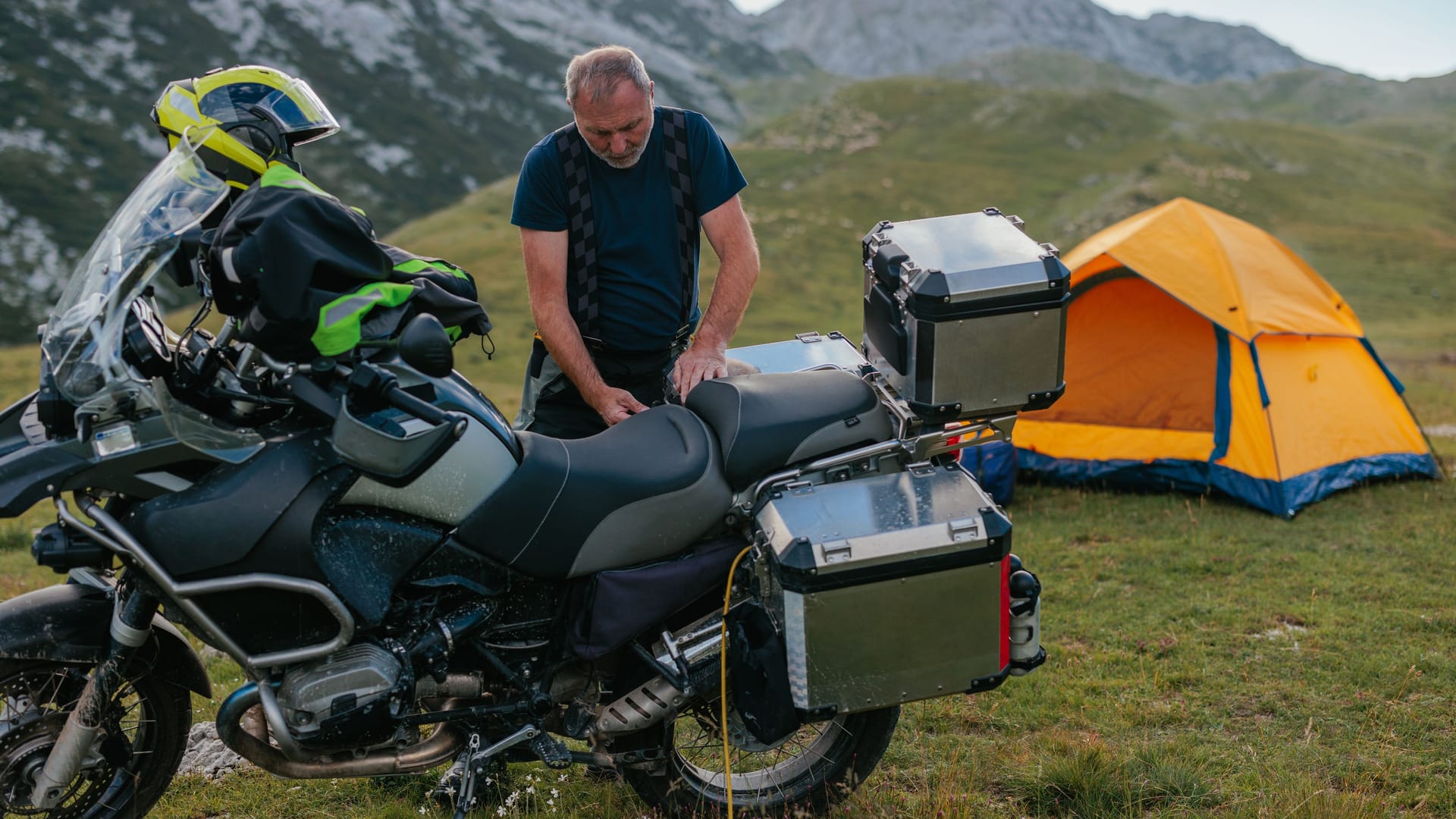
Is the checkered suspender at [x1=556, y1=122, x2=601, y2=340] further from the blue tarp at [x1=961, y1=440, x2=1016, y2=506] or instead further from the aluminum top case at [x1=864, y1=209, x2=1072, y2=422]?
the blue tarp at [x1=961, y1=440, x2=1016, y2=506]

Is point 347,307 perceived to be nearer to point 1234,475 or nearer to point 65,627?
point 65,627

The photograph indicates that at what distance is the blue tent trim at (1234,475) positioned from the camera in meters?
8.83

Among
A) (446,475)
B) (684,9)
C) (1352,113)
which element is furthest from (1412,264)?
(684,9)

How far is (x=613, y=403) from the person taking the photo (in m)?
5.05

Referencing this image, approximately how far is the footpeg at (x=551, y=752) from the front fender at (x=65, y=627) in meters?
1.35

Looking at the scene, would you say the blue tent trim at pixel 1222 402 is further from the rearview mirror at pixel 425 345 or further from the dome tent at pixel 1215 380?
the rearview mirror at pixel 425 345

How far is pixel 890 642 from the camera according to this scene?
379 cm

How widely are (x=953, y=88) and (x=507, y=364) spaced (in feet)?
158

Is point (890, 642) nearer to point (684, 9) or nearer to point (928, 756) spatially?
point (928, 756)

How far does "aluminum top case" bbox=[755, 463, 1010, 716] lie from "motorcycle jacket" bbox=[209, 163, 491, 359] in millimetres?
1400

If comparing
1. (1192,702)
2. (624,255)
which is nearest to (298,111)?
(624,255)

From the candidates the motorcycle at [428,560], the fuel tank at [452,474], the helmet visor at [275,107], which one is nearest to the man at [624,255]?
the motorcycle at [428,560]

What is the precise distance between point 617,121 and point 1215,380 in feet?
21.8

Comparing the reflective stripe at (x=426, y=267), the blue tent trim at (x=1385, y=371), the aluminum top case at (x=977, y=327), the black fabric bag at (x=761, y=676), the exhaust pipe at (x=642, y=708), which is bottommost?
the blue tent trim at (x=1385, y=371)
